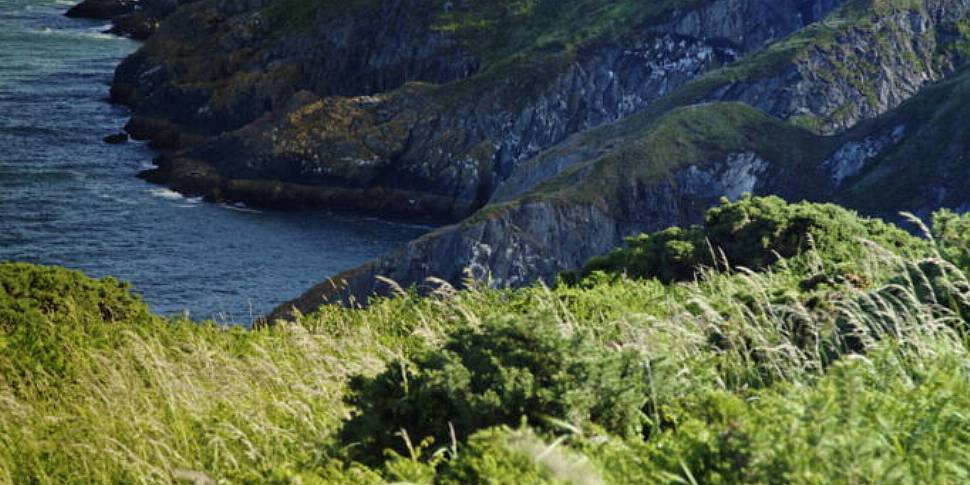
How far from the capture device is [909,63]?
9294 cm

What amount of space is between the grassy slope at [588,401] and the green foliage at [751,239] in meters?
4.77

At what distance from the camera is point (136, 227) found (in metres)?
86.7

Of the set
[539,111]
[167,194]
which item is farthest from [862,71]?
[167,194]

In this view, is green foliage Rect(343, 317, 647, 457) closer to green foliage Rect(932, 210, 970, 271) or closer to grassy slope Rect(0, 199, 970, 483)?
grassy slope Rect(0, 199, 970, 483)

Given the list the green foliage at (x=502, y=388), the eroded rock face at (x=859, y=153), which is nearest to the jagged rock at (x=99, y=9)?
the eroded rock face at (x=859, y=153)

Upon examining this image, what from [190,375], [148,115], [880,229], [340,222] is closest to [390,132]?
[340,222]

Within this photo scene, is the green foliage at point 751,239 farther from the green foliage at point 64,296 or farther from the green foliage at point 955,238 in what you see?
the green foliage at point 64,296

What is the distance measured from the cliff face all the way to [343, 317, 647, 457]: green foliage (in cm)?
5378

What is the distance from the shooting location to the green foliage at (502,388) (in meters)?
8.57

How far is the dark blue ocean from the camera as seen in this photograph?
76.2m

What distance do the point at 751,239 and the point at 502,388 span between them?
47.6 feet

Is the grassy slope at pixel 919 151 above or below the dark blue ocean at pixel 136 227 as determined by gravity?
above

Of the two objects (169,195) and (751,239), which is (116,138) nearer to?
(169,195)

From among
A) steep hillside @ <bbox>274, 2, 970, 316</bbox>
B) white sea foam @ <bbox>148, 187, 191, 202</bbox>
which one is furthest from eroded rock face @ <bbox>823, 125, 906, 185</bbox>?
white sea foam @ <bbox>148, 187, 191, 202</bbox>
